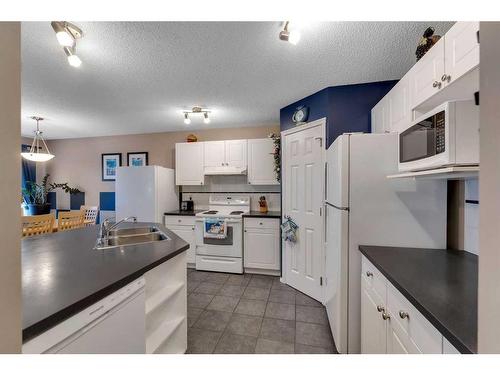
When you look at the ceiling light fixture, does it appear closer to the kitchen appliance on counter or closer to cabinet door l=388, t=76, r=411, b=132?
cabinet door l=388, t=76, r=411, b=132

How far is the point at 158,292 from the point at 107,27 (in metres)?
1.82

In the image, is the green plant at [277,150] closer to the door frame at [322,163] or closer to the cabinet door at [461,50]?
the door frame at [322,163]

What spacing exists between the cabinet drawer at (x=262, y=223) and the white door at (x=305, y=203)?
1.00 feet

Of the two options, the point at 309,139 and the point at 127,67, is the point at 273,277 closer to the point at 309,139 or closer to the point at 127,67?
the point at 309,139

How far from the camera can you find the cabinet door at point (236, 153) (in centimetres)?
352

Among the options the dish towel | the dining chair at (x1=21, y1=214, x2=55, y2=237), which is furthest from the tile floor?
the dining chair at (x1=21, y1=214, x2=55, y2=237)

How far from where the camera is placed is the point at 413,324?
873mm

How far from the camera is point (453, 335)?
0.65m

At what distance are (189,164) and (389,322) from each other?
337cm

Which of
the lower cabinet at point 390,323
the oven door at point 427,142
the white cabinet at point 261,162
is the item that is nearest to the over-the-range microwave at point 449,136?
the oven door at point 427,142

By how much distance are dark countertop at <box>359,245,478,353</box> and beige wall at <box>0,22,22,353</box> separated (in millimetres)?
1071

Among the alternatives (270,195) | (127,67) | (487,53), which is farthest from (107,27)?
(270,195)

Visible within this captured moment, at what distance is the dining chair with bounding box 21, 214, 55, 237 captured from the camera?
2.81m

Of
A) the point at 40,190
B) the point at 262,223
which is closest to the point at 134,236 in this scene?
the point at 262,223
